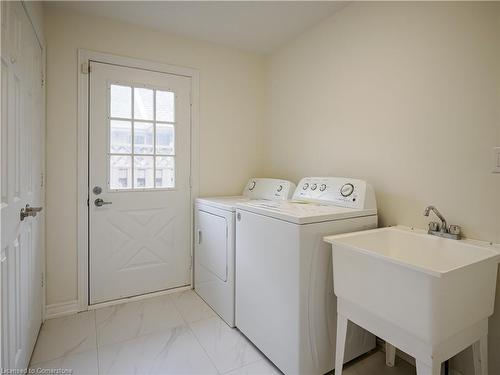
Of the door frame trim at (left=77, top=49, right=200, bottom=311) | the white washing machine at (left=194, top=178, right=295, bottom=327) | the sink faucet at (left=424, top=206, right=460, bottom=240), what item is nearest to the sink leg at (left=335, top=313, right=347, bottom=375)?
the sink faucet at (left=424, top=206, right=460, bottom=240)

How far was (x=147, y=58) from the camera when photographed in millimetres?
2449

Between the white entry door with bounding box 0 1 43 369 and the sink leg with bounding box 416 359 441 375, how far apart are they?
1.63 metres

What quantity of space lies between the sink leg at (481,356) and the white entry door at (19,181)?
1978 millimetres

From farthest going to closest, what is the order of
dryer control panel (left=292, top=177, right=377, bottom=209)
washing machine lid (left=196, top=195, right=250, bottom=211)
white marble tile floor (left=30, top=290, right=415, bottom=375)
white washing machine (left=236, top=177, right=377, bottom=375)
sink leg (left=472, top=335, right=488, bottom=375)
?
washing machine lid (left=196, top=195, right=250, bottom=211) → dryer control panel (left=292, top=177, right=377, bottom=209) → white marble tile floor (left=30, top=290, right=415, bottom=375) → white washing machine (left=236, top=177, right=377, bottom=375) → sink leg (left=472, top=335, right=488, bottom=375)

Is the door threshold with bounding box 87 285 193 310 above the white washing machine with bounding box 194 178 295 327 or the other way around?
the other way around

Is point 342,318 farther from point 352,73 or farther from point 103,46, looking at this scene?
point 103,46

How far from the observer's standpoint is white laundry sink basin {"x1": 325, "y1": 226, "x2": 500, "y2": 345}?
105 centimetres

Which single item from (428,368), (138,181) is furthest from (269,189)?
(428,368)

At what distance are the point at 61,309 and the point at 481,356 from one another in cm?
264

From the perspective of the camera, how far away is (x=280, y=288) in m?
1.62

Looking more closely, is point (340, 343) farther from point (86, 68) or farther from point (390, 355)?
point (86, 68)

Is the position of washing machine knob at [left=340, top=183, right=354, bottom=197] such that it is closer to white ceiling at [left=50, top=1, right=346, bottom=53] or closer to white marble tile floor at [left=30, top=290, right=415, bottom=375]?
white marble tile floor at [left=30, top=290, right=415, bottom=375]

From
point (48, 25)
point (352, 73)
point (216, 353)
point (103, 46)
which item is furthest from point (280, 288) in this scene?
Result: point (48, 25)

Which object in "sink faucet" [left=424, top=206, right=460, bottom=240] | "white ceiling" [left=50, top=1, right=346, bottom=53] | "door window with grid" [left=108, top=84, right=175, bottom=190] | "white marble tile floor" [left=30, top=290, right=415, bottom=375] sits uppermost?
"white ceiling" [left=50, top=1, right=346, bottom=53]
